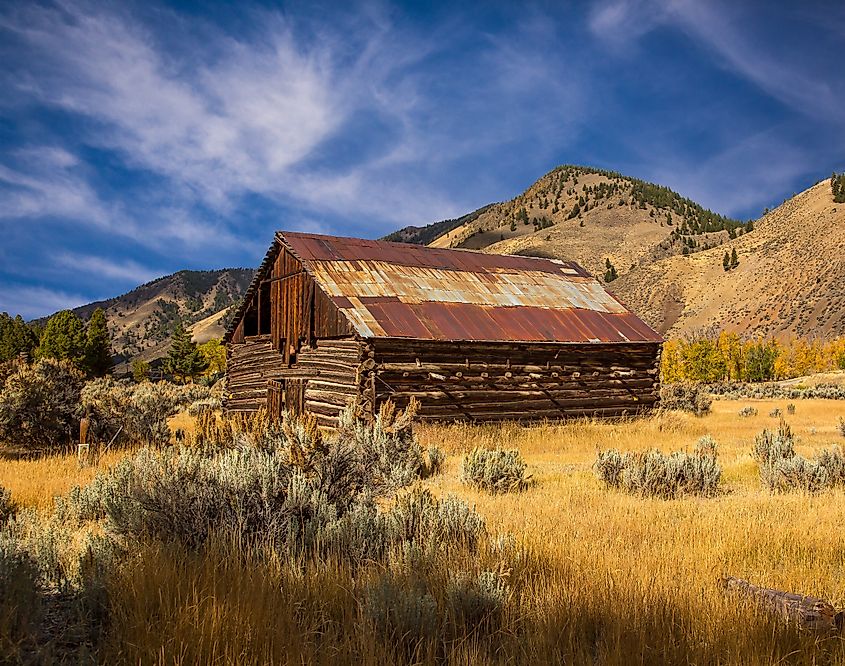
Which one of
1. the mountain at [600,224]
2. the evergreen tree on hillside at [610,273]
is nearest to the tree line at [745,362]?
the evergreen tree on hillside at [610,273]

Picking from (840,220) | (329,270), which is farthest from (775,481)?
(840,220)

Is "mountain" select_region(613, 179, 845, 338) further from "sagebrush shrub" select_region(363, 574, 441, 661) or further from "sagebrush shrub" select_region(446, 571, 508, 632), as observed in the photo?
"sagebrush shrub" select_region(363, 574, 441, 661)

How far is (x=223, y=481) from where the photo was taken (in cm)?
516

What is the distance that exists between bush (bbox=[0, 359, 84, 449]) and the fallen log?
497 inches

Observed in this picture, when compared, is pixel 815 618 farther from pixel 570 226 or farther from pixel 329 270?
pixel 570 226

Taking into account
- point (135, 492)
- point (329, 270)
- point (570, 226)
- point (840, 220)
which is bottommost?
point (135, 492)

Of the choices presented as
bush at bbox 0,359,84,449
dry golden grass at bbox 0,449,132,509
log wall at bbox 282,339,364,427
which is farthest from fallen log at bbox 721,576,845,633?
bush at bbox 0,359,84,449

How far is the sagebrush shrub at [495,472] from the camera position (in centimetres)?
854

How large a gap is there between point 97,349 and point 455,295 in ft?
162

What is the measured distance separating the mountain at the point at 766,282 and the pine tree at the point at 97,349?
70207 mm

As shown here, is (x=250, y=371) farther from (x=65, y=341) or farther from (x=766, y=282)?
(x=766, y=282)

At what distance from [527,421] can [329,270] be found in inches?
279

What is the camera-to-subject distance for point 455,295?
719 inches

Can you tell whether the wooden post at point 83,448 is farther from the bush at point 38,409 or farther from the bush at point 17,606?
the bush at point 17,606
